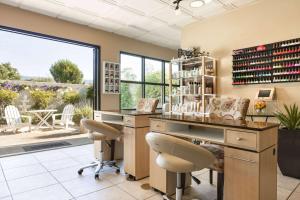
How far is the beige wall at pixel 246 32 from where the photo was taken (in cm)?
342

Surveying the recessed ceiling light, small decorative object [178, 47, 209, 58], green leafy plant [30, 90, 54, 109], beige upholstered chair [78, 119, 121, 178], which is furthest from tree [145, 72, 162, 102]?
beige upholstered chair [78, 119, 121, 178]

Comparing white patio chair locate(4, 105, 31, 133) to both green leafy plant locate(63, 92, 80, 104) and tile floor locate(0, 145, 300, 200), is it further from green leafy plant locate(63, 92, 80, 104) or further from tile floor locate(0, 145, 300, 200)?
tile floor locate(0, 145, 300, 200)

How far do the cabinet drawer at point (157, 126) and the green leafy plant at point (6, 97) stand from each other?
392 cm

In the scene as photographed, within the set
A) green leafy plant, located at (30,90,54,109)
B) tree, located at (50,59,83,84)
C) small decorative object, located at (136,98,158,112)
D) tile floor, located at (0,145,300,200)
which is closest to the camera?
tile floor, located at (0,145,300,200)

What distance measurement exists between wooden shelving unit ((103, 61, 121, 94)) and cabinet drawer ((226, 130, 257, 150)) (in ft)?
13.1

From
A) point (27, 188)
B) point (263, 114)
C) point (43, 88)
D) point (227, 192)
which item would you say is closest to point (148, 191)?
point (227, 192)

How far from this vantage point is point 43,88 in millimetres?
5098

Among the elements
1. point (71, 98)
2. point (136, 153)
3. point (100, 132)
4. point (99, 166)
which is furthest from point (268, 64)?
point (71, 98)

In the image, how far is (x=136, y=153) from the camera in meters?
2.77

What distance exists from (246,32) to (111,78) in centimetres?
337

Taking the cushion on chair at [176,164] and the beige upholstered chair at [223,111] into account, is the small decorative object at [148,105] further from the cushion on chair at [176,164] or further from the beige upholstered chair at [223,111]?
the cushion on chair at [176,164]

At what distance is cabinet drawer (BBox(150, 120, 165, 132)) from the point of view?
237 cm

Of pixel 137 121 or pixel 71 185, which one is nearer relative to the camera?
pixel 71 185

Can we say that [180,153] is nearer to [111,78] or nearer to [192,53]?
[192,53]
